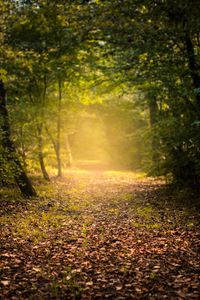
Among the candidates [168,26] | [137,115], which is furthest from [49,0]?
[137,115]

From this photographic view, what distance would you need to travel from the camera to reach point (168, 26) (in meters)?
9.61

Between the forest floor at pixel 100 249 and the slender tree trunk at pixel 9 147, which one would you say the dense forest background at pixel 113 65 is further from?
the forest floor at pixel 100 249

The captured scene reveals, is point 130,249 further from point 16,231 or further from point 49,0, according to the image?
point 49,0

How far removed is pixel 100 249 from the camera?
25.6 feet

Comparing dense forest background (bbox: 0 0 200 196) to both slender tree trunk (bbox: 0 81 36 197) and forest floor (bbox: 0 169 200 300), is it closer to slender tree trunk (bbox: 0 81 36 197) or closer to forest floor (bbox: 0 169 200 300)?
slender tree trunk (bbox: 0 81 36 197)

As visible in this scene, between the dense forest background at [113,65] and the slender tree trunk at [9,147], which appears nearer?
the dense forest background at [113,65]

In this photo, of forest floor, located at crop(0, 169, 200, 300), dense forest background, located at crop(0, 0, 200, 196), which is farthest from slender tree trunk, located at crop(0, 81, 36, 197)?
forest floor, located at crop(0, 169, 200, 300)

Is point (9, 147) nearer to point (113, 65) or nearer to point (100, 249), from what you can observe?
point (113, 65)

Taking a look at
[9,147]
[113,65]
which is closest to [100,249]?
[9,147]

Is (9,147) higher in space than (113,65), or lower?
lower

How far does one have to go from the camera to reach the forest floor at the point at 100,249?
5.64m

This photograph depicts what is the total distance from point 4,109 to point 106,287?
10200mm

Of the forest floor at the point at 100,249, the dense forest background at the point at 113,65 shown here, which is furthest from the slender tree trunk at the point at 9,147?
the forest floor at the point at 100,249

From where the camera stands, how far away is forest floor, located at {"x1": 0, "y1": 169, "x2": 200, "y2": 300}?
18.5 ft
